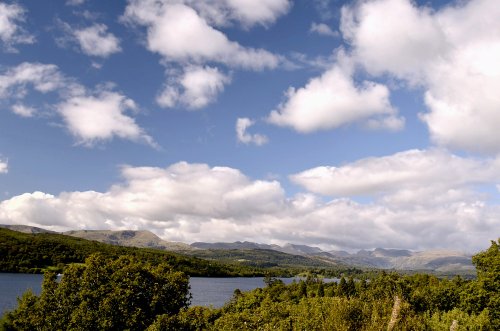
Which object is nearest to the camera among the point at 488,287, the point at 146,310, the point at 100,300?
the point at 100,300

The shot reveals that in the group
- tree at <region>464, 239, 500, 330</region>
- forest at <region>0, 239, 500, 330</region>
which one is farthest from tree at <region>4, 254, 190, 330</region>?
tree at <region>464, 239, 500, 330</region>

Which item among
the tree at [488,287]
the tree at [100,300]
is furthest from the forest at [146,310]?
the tree at [488,287]

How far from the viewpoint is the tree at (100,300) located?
125 ft

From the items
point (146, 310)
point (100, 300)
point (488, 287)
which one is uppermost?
point (488, 287)

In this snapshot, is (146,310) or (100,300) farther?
(146,310)

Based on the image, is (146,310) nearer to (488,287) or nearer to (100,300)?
(100,300)

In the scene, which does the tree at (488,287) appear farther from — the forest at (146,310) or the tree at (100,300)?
the tree at (100,300)

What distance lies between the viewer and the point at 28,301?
4122 cm

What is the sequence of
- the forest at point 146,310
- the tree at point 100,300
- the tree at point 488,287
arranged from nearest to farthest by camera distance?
the forest at point 146,310
the tree at point 100,300
the tree at point 488,287

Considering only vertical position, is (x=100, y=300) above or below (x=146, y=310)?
above

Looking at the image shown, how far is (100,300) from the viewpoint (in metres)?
39.0

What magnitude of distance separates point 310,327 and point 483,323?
79.2 ft

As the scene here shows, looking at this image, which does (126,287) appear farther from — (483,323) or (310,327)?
(483,323)

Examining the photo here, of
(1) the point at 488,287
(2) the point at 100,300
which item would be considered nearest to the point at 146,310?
(2) the point at 100,300
